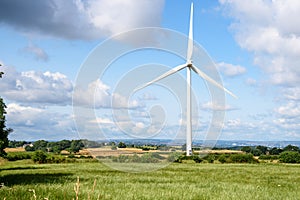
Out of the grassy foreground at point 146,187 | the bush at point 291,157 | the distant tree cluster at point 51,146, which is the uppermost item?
the distant tree cluster at point 51,146

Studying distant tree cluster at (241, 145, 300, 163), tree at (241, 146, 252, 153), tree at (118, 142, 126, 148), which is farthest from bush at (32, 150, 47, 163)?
tree at (118, 142, 126, 148)

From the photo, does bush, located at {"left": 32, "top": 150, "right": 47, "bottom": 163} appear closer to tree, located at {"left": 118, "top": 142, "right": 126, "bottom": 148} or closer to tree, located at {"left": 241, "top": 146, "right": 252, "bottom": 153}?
tree, located at {"left": 241, "top": 146, "right": 252, "bottom": 153}

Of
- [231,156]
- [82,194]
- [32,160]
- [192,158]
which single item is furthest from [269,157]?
[82,194]

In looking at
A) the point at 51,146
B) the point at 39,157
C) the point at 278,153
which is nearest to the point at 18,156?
the point at 39,157

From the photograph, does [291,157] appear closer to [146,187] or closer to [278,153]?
[278,153]

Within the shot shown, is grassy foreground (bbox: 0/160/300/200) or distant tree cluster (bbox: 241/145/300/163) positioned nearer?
grassy foreground (bbox: 0/160/300/200)

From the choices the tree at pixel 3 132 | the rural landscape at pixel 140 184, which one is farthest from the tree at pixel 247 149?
the tree at pixel 3 132

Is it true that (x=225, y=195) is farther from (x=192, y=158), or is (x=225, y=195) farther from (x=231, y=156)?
(x=231, y=156)

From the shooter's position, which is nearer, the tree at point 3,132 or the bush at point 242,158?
the tree at point 3,132

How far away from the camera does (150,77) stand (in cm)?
1867

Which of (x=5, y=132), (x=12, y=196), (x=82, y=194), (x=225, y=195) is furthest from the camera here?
(x=5, y=132)

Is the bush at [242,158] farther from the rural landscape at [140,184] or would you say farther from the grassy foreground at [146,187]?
the grassy foreground at [146,187]

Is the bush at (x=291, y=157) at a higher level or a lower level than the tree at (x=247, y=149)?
lower

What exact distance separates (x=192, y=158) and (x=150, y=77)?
96.7ft
